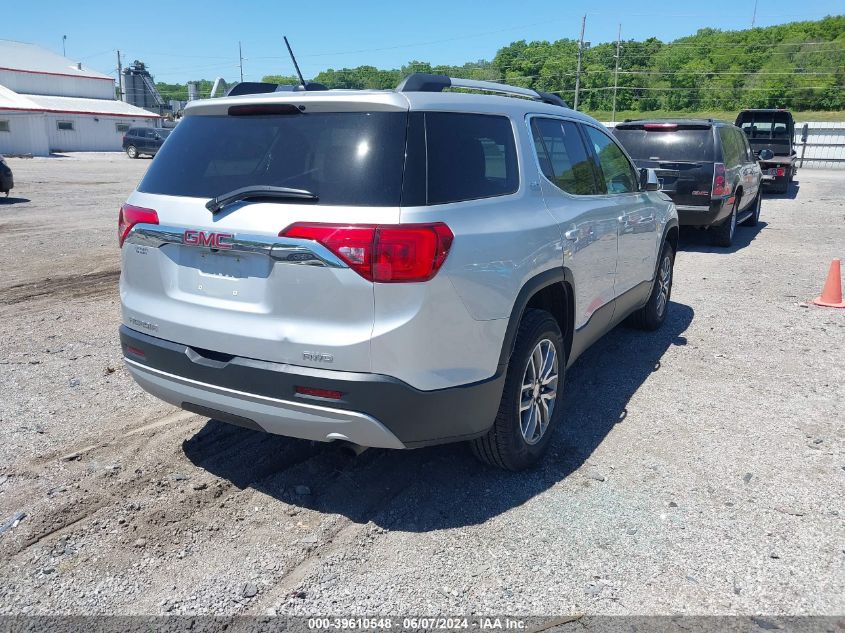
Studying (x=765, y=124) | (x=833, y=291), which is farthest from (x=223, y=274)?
(x=765, y=124)

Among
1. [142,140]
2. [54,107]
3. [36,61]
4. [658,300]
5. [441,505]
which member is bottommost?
[441,505]

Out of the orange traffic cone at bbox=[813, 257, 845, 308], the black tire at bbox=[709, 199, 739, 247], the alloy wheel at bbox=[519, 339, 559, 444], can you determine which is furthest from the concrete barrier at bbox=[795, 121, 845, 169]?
the alloy wheel at bbox=[519, 339, 559, 444]

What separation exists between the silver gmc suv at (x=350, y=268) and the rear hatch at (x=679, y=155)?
7.38m

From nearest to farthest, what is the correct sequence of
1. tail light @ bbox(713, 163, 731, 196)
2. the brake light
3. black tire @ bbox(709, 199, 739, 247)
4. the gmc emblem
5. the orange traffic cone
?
the gmc emblem
the brake light
the orange traffic cone
tail light @ bbox(713, 163, 731, 196)
black tire @ bbox(709, 199, 739, 247)

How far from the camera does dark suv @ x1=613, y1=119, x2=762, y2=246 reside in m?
10.2

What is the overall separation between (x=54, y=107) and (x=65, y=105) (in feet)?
6.29

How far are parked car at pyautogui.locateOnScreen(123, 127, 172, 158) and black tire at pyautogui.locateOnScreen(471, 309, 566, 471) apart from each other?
40046mm

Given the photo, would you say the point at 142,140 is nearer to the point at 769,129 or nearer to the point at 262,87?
the point at 769,129

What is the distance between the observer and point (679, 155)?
1044cm

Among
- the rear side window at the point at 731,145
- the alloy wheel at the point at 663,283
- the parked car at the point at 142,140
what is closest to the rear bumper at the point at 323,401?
the alloy wheel at the point at 663,283

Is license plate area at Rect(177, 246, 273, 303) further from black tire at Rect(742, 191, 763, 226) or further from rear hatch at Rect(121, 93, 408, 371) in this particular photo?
black tire at Rect(742, 191, 763, 226)

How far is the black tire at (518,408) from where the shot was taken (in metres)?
3.47

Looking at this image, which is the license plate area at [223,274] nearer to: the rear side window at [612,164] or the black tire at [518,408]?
the black tire at [518,408]

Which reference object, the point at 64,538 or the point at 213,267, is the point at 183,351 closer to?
the point at 213,267
